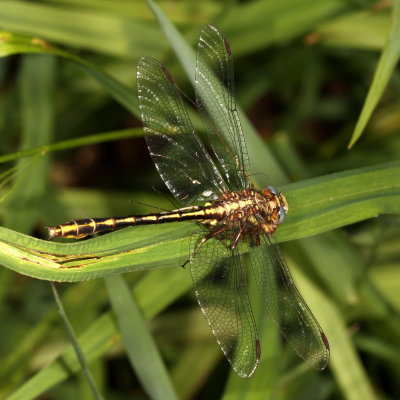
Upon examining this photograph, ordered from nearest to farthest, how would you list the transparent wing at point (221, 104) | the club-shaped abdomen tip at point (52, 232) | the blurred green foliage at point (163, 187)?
the club-shaped abdomen tip at point (52, 232) < the blurred green foliage at point (163, 187) < the transparent wing at point (221, 104)

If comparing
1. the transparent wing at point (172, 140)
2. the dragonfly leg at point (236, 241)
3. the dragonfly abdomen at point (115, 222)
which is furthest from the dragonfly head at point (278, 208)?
the transparent wing at point (172, 140)

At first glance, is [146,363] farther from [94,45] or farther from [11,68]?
[11,68]

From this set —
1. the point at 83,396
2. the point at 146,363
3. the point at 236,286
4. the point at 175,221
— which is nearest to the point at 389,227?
the point at 236,286

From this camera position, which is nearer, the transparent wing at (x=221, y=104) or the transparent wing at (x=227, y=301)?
the transparent wing at (x=227, y=301)

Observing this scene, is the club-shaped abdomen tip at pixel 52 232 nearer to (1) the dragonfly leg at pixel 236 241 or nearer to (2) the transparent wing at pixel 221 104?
(1) the dragonfly leg at pixel 236 241

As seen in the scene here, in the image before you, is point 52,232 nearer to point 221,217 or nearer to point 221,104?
point 221,217

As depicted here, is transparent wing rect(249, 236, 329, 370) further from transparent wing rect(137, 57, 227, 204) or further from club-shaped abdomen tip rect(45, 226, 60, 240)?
club-shaped abdomen tip rect(45, 226, 60, 240)

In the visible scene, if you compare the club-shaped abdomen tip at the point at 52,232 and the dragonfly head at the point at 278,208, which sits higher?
the club-shaped abdomen tip at the point at 52,232
